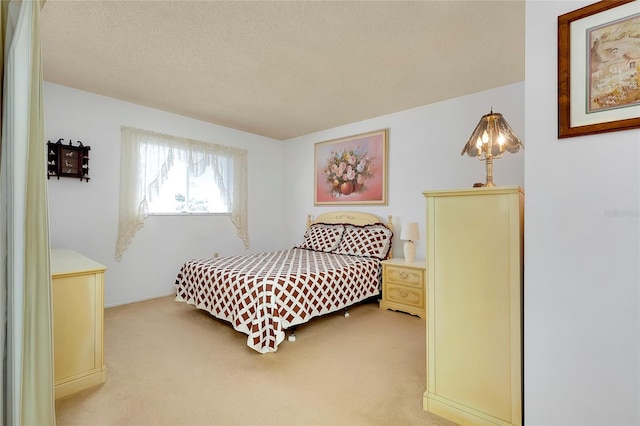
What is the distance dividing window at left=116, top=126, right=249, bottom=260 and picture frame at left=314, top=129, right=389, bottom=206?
4.04 ft

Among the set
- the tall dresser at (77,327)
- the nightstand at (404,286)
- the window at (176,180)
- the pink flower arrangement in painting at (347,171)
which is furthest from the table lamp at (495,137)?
the window at (176,180)

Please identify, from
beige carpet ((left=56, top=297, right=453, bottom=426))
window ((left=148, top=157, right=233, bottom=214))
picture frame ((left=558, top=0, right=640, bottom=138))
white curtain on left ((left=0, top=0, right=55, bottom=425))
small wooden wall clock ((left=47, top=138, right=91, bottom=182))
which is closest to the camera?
white curtain on left ((left=0, top=0, right=55, bottom=425))

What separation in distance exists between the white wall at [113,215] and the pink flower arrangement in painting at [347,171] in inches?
59.5

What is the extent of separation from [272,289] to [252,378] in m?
0.65

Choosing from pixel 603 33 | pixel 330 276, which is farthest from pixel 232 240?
pixel 603 33

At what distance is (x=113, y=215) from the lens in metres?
3.59

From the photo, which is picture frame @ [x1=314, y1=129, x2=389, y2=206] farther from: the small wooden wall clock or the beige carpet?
the small wooden wall clock

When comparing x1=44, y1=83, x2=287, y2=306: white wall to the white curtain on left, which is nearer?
the white curtain on left

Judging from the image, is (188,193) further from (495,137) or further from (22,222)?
(495,137)

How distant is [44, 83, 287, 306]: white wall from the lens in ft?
10.6

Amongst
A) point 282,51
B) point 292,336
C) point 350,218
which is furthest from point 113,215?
point 350,218

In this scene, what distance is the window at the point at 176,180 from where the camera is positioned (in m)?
3.66

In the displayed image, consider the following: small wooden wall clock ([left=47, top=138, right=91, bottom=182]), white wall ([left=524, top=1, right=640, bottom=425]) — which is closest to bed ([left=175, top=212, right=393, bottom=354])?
small wooden wall clock ([left=47, top=138, right=91, bottom=182])

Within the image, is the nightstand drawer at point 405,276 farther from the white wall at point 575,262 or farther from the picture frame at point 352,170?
the white wall at point 575,262
